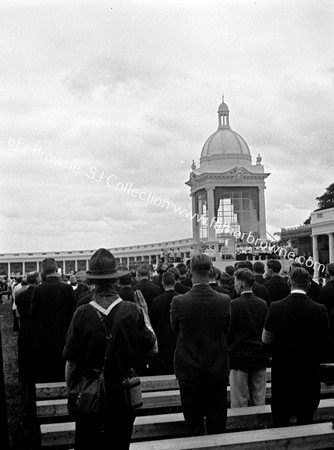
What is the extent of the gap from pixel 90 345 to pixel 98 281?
0.50 meters

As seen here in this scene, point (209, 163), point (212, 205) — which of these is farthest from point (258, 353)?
point (209, 163)

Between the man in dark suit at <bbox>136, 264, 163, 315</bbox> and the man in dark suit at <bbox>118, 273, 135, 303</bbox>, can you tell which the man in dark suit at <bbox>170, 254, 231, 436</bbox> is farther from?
the man in dark suit at <bbox>136, 264, 163, 315</bbox>

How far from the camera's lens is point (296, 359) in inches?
219

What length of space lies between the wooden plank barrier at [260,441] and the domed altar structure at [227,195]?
157 feet

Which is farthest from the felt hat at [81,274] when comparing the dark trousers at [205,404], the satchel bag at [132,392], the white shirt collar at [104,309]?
the dark trousers at [205,404]

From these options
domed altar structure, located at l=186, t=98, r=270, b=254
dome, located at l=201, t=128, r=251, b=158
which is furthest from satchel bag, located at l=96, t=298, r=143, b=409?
dome, located at l=201, t=128, r=251, b=158

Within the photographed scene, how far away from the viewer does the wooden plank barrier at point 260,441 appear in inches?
199

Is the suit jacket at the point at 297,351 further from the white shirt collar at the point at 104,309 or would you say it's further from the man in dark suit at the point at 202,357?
the white shirt collar at the point at 104,309

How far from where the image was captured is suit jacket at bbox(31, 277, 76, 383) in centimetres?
862

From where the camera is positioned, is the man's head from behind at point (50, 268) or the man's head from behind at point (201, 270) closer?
the man's head from behind at point (201, 270)

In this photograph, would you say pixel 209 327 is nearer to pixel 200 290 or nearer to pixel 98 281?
pixel 200 290

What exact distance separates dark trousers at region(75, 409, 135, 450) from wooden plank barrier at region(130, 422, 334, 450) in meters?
0.84

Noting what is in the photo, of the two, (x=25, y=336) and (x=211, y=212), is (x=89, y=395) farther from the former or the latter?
(x=211, y=212)

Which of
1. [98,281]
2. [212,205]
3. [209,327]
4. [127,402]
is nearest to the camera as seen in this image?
[127,402]
